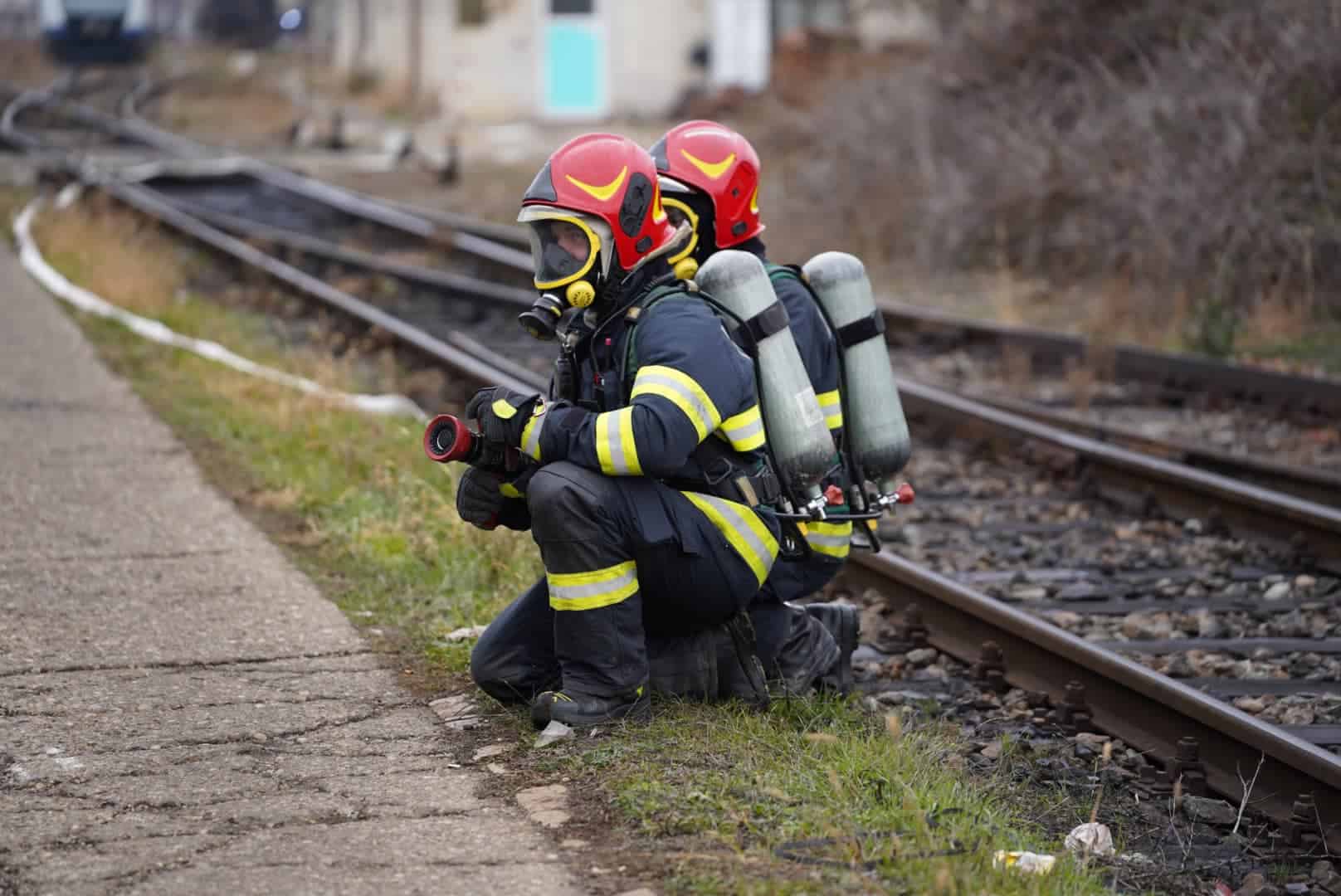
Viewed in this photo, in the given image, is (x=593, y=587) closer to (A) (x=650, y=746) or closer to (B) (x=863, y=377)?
(A) (x=650, y=746)

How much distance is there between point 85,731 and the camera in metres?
4.86

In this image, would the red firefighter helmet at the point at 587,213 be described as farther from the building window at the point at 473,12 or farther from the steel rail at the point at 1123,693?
the building window at the point at 473,12

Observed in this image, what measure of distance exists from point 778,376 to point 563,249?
74cm

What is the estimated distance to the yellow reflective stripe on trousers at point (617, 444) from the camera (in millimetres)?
4727

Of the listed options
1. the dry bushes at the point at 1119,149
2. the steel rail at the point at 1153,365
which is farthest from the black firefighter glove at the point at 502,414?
the dry bushes at the point at 1119,149

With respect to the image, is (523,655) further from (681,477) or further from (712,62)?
(712,62)

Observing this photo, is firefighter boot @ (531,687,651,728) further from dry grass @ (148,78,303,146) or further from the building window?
the building window

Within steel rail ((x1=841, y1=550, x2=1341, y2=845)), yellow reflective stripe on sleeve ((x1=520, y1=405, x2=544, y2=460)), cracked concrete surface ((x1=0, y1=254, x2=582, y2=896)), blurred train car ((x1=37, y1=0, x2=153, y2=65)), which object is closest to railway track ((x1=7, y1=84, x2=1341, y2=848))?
steel rail ((x1=841, y1=550, x2=1341, y2=845))

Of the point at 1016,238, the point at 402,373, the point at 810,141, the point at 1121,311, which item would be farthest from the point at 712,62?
the point at 402,373

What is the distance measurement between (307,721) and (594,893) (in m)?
1.47

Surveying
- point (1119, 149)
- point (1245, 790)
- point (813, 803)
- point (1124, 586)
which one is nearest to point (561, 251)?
point (813, 803)

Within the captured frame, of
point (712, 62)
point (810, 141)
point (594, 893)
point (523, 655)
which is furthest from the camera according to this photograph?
point (712, 62)

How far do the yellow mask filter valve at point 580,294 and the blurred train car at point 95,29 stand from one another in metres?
33.5

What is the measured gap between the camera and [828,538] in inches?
221
